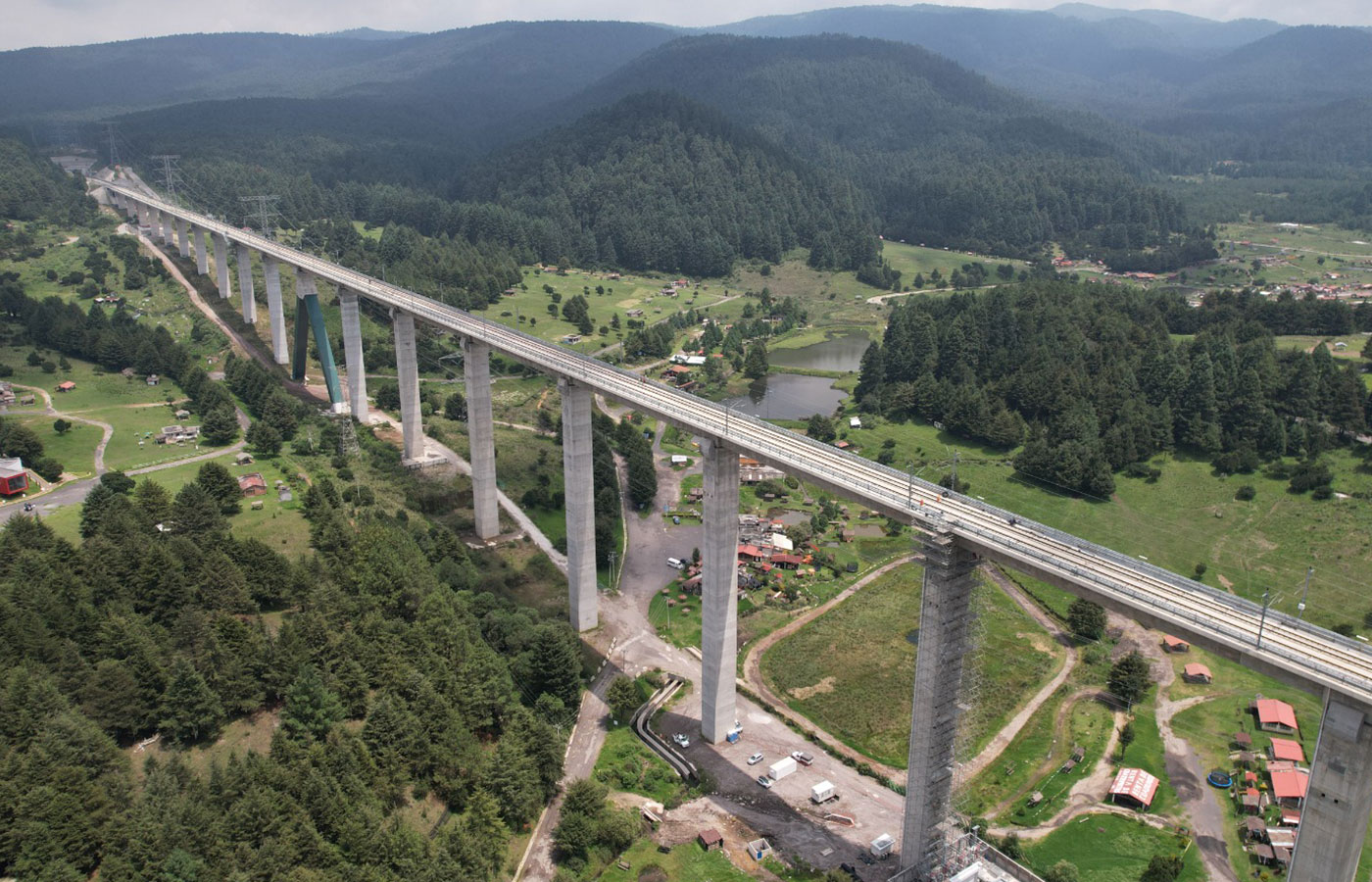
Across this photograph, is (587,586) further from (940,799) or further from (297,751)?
(940,799)

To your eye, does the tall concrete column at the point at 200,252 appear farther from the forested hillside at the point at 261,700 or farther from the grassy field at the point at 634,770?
the grassy field at the point at 634,770

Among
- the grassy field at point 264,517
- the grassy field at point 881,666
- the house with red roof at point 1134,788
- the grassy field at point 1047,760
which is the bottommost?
the grassy field at point 881,666

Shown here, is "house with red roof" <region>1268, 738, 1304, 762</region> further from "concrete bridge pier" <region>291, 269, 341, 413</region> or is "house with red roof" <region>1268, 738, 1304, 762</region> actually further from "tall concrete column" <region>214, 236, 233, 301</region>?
"tall concrete column" <region>214, 236, 233, 301</region>

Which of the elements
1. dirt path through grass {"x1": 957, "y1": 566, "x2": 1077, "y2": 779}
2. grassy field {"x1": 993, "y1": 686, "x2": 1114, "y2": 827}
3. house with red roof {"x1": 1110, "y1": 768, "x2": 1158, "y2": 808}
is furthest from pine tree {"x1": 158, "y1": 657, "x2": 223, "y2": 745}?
house with red roof {"x1": 1110, "y1": 768, "x2": 1158, "y2": 808}

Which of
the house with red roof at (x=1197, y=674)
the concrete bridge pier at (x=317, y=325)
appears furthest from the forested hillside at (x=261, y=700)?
the house with red roof at (x=1197, y=674)

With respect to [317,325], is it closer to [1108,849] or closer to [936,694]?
[936,694]

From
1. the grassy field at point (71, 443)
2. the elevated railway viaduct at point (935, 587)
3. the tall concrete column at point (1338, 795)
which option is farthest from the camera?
the grassy field at point (71, 443)
